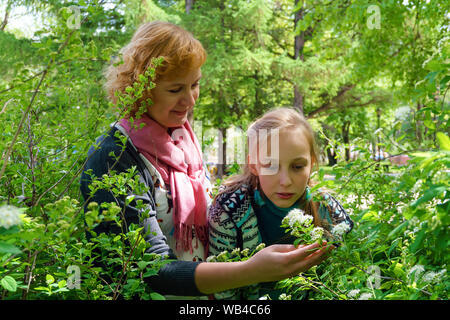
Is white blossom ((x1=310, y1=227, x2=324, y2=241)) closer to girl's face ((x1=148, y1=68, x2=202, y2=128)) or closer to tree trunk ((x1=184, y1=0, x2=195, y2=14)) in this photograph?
girl's face ((x1=148, y1=68, x2=202, y2=128))

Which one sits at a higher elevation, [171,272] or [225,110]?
[225,110]

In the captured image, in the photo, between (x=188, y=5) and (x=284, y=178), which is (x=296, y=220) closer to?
(x=284, y=178)

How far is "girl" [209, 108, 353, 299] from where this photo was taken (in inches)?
83.1

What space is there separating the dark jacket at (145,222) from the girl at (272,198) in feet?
1.24

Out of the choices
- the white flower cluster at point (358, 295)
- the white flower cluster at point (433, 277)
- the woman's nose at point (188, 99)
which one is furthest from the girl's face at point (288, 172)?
the white flower cluster at point (433, 277)

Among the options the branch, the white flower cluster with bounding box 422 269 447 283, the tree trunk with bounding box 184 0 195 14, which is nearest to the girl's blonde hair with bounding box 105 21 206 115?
the white flower cluster with bounding box 422 269 447 283

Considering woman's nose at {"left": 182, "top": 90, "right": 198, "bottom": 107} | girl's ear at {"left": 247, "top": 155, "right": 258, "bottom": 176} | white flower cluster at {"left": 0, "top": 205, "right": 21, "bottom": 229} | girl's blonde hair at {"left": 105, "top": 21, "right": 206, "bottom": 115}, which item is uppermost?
girl's blonde hair at {"left": 105, "top": 21, "right": 206, "bottom": 115}

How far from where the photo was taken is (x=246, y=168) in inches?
98.5

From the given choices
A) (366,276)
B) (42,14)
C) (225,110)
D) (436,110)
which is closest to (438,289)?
(366,276)

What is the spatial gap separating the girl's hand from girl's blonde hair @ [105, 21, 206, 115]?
3.25 feet

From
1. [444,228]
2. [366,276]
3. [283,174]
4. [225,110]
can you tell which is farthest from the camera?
[225,110]

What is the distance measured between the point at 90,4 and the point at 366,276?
A: 136cm

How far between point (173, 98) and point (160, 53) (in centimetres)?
23
